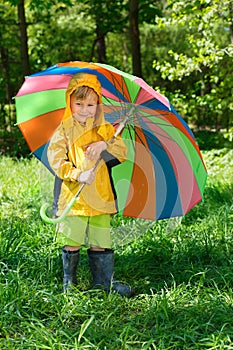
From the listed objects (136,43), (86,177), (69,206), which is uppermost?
(136,43)

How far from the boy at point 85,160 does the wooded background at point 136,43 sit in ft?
12.6

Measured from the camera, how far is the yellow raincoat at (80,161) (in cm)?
317

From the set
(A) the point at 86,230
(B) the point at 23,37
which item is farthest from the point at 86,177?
(B) the point at 23,37

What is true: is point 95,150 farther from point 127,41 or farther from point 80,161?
point 127,41

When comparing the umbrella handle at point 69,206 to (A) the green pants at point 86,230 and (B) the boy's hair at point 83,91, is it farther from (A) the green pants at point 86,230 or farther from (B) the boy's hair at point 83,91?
(B) the boy's hair at point 83,91

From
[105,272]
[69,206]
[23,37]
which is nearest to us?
[69,206]

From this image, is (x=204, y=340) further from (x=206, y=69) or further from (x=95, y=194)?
(x=206, y=69)

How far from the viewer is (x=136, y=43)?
33.8ft

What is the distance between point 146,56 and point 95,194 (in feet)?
46.5

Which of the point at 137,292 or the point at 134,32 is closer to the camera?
the point at 137,292

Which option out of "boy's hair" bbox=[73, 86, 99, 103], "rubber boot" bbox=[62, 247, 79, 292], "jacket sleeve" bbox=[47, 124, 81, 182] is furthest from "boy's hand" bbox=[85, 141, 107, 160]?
"rubber boot" bbox=[62, 247, 79, 292]

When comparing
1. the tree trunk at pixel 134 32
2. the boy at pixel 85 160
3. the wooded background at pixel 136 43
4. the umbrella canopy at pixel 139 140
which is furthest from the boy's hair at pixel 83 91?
the tree trunk at pixel 134 32

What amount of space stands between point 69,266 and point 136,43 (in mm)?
7548

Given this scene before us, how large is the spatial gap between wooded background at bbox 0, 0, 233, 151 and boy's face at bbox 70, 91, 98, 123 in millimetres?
3837
